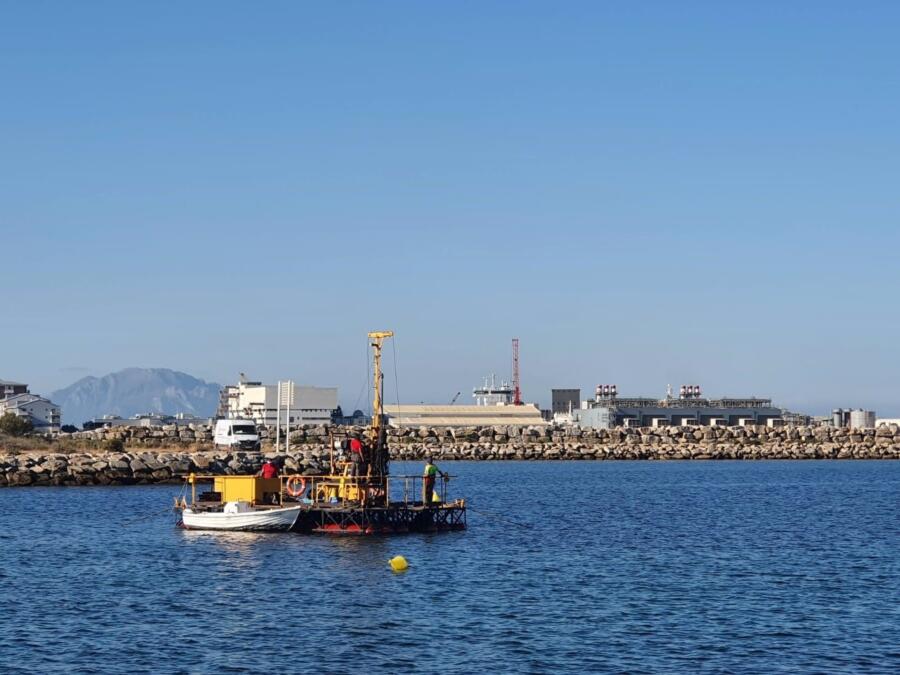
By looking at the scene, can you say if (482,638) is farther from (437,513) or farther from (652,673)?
(437,513)

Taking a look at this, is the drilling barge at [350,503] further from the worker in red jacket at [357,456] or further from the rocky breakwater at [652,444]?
the rocky breakwater at [652,444]

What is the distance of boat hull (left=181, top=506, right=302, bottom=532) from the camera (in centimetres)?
5838

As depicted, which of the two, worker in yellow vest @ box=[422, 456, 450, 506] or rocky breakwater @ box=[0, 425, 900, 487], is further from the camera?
rocky breakwater @ box=[0, 425, 900, 487]

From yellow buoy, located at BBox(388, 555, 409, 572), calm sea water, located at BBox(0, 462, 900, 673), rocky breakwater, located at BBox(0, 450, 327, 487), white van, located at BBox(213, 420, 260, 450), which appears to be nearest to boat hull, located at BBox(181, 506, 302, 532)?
calm sea water, located at BBox(0, 462, 900, 673)

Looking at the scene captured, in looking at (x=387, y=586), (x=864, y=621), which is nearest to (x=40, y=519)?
(x=387, y=586)

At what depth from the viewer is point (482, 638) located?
35.1 m

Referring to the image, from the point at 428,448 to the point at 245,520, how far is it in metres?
100

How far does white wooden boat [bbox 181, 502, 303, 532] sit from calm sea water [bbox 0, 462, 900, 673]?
764 mm

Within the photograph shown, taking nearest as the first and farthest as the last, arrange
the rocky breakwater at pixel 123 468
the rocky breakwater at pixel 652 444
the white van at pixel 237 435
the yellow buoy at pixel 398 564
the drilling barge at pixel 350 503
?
the yellow buoy at pixel 398 564, the drilling barge at pixel 350 503, the rocky breakwater at pixel 123 468, the white van at pixel 237 435, the rocky breakwater at pixel 652 444

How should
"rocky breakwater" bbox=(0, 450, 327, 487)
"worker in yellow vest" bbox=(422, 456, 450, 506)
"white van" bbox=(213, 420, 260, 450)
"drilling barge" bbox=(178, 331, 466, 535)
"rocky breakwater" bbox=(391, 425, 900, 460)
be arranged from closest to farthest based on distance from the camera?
1. "drilling barge" bbox=(178, 331, 466, 535)
2. "worker in yellow vest" bbox=(422, 456, 450, 506)
3. "rocky breakwater" bbox=(0, 450, 327, 487)
4. "white van" bbox=(213, 420, 260, 450)
5. "rocky breakwater" bbox=(391, 425, 900, 460)

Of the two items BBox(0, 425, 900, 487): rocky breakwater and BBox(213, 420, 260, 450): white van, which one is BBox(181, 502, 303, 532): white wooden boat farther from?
BBox(213, 420, 260, 450): white van

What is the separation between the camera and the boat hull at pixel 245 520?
58.4m

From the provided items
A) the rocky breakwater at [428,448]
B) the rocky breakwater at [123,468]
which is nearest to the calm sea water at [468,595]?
the rocky breakwater at [123,468]

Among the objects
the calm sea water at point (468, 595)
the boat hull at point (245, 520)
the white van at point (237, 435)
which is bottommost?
the calm sea water at point (468, 595)
